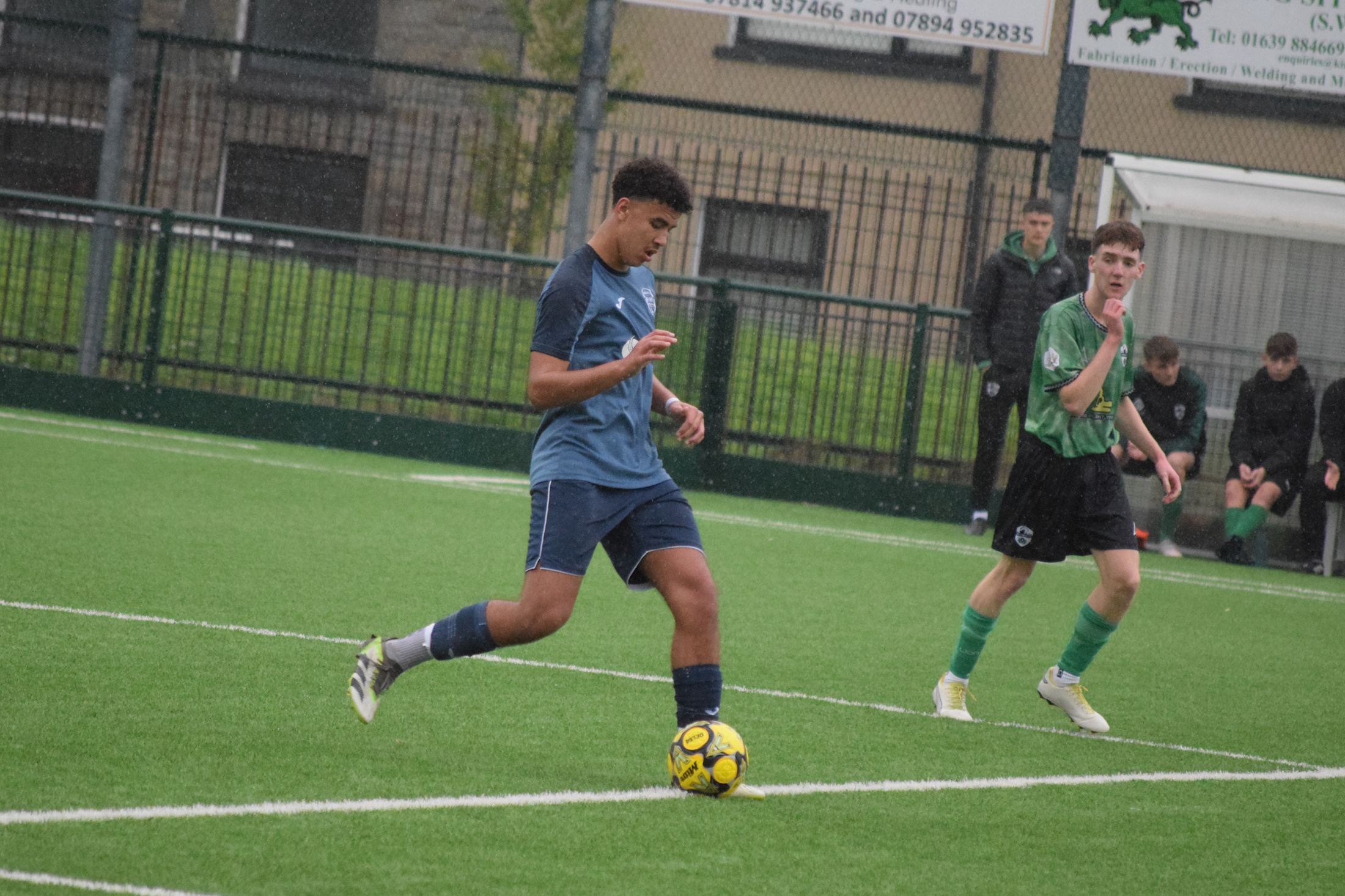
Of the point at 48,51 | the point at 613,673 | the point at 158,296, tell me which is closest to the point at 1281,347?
the point at 613,673

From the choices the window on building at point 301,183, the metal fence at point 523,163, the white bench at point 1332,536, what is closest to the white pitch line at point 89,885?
the metal fence at point 523,163

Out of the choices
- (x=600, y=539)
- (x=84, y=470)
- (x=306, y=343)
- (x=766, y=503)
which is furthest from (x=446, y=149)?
(x=600, y=539)

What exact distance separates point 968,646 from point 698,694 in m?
1.67

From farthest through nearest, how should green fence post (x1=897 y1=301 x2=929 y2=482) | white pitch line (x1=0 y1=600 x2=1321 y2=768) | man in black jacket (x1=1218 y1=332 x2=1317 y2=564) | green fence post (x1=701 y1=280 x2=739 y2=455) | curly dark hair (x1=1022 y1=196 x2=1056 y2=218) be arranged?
green fence post (x1=701 y1=280 x2=739 y2=455) < green fence post (x1=897 y1=301 x2=929 y2=482) < man in black jacket (x1=1218 y1=332 x2=1317 y2=564) < curly dark hair (x1=1022 y1=196 x2=1056 y2=218) < white pitch line (x1=0 y1=600 x2=1321 y2=768)

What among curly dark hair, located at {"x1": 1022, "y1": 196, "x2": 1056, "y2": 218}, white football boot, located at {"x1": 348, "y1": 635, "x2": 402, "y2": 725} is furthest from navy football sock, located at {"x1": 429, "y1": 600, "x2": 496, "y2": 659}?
curly dark hair, located at {"x1": 1022, "y1": 196, "x2": 1056, "y2": 218}

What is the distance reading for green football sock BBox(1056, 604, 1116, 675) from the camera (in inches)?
228

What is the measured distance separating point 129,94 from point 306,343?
98.8 inches

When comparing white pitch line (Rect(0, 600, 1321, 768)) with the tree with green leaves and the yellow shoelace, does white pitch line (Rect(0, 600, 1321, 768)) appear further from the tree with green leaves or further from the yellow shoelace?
the tree with green leaves

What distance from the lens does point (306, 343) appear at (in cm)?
1368

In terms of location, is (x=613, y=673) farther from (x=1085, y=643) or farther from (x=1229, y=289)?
(x=1229, y=289)

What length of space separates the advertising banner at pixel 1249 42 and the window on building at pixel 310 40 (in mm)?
6952

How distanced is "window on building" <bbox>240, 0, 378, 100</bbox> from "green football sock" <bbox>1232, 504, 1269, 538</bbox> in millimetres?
8426

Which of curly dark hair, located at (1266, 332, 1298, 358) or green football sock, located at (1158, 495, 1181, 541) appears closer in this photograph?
curly dark hair, located at (1266, 332, 1298, 358)

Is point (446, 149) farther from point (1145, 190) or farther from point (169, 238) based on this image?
point (1145, 190)
